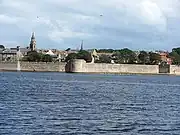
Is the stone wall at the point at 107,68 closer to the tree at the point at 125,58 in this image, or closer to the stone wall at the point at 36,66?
the stone wall at the point at 36,66

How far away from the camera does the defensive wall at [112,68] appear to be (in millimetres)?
111250

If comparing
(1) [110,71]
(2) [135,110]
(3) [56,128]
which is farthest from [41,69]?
(3) [56,128]

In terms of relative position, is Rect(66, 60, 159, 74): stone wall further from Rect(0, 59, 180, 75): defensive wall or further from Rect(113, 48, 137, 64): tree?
Rect(113, 48, 137, 64): tree

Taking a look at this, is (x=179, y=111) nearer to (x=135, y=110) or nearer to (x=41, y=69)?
(x=135, y=110)

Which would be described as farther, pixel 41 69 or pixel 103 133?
pixel 41 69

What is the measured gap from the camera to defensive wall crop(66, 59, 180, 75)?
111 m

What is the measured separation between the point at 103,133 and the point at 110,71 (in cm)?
10181

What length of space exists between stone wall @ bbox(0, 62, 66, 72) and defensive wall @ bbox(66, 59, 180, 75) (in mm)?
2098

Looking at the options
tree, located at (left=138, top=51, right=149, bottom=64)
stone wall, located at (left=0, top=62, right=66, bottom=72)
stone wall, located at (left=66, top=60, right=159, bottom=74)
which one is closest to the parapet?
stone wall, located at (left=66, top=60, right=159, bottom=74)

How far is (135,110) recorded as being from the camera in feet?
82.9

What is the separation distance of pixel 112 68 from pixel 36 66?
15.1 metres

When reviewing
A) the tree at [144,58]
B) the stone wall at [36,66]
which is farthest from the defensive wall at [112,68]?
the tree at [144,58]

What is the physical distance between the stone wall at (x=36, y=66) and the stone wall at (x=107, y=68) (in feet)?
6.88

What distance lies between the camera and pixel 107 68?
117 metres
